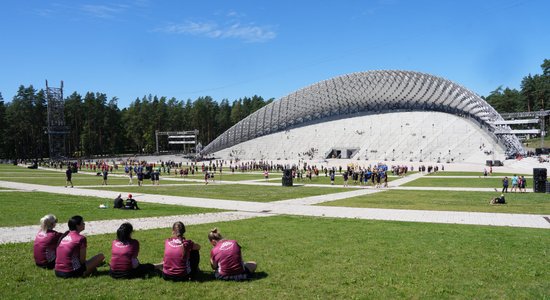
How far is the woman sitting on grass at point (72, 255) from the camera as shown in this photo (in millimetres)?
6344

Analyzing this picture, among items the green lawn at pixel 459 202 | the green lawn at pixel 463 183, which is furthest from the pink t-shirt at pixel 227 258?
the green lawn at pixel 463 183

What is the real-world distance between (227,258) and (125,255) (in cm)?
148

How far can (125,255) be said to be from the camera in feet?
20.5

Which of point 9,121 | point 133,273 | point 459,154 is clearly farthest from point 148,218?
point 9,121

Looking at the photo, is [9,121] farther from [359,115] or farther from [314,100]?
[359,115]

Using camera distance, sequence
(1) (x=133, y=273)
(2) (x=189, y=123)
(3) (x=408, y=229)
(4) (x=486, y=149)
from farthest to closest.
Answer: (2) (x=189, y=123) → (4) (x=486, y=149) → (3) (x=408, y=229) → (1) (x=133, y=273)

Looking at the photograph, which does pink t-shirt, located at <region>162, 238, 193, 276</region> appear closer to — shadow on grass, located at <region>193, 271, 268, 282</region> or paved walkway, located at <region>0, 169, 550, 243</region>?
shadow on grass, located at <region>193, 271, 268, 282</region>

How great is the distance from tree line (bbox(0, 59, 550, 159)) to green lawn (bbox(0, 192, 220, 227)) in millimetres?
78130

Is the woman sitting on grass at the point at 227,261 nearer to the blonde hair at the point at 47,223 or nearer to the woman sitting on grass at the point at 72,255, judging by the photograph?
the woman sitting on grass at the point at 72,255

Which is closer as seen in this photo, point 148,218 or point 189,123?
point 148,218

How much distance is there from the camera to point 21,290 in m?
5.80

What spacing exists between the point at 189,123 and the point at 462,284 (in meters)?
110

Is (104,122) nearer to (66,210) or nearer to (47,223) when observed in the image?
(66,210)

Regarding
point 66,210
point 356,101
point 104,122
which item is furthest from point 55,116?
point 66,210
